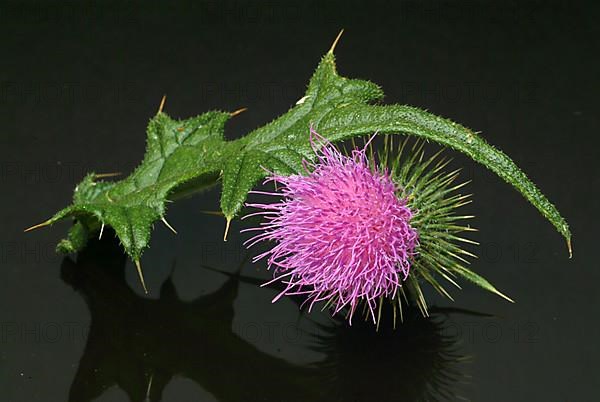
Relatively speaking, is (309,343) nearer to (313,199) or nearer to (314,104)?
(313,199)

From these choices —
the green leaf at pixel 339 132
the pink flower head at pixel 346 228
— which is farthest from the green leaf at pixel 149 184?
the pink flower head at pixel 346 228

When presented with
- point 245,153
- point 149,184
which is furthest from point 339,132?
point 149,184

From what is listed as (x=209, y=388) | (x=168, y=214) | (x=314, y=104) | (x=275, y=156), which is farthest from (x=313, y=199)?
(x=168, y=214)

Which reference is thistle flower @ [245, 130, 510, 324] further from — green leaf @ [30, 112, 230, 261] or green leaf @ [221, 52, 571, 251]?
green leaf @ [30, 112, 230, 261]

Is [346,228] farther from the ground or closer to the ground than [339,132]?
closer to the ground

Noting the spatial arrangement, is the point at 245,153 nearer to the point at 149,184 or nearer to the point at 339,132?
the point at 339,132
